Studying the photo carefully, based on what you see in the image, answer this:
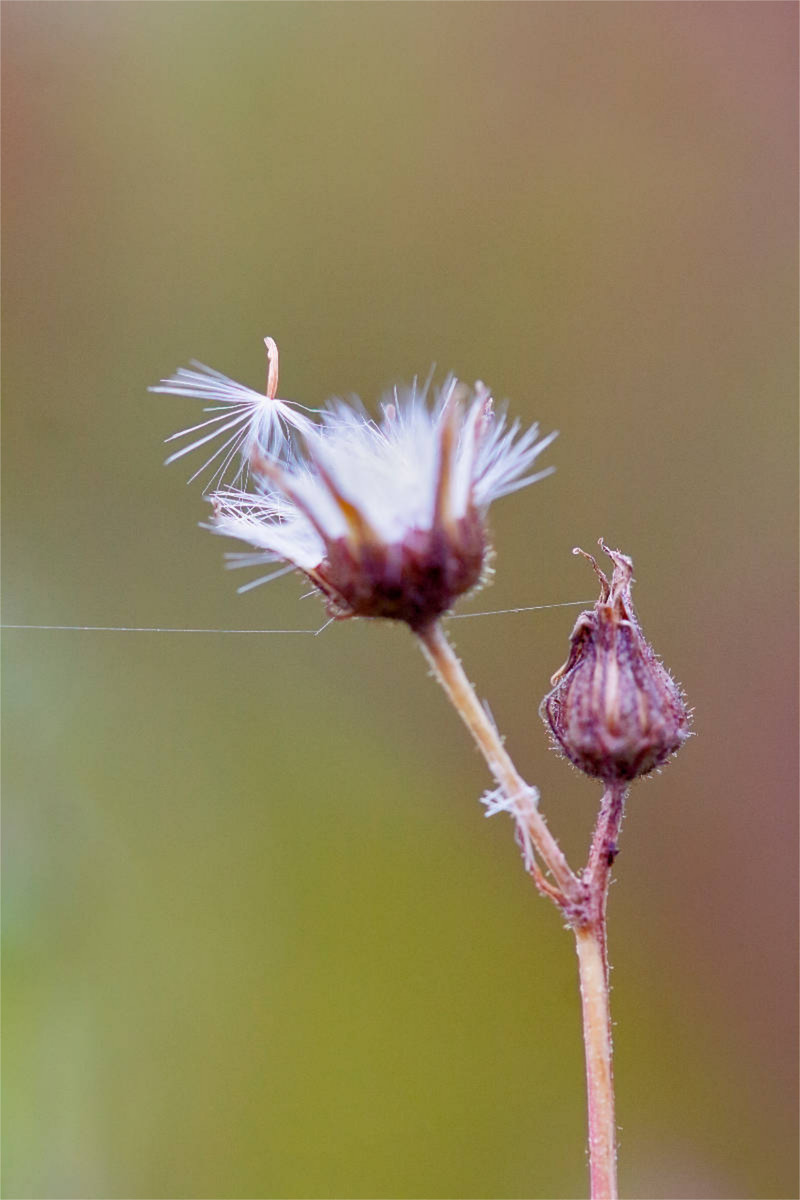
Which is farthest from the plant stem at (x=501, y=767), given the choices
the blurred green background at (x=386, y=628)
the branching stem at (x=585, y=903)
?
the blurred green background at (x=386, y=628)

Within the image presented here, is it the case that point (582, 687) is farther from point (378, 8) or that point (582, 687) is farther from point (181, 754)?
point (378, 8)

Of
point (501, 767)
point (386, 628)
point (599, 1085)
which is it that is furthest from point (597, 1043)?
point (386, 628)

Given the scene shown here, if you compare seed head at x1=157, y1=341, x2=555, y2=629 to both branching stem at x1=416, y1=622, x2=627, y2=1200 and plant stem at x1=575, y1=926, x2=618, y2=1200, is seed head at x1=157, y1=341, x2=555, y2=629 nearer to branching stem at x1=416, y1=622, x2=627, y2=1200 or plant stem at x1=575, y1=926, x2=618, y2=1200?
branching stem at x1=416, y1=622, x2=627, y2=1200

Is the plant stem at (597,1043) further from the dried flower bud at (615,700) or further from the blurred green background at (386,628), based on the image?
the blurred green background at (386,628)

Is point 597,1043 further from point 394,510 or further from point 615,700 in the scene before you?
point 394,510

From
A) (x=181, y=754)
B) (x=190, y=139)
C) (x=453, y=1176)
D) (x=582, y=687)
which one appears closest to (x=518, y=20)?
(x=190, y=139)

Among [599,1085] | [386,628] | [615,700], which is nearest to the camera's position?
[599,1085]
